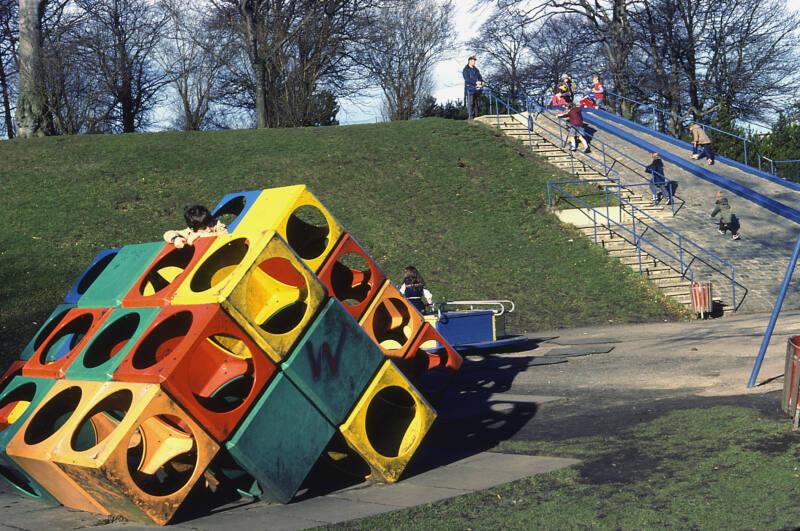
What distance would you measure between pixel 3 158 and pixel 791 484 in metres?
24.7

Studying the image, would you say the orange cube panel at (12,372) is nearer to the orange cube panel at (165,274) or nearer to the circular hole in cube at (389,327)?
the orange cube panel at (165,274)

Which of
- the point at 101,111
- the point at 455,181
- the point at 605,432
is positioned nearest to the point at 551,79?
the point at 101,111

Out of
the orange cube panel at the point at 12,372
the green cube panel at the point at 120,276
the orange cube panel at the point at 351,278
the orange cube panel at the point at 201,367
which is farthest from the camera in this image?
the orange cube panel at the point at 351,278

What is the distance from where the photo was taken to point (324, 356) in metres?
7.84

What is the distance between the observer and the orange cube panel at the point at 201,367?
7086 millimetres

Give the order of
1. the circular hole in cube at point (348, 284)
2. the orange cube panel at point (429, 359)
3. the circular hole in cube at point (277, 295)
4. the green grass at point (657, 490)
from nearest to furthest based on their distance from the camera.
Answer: the green grass at point (657, 490)
the circular hole in cube at point (277, 295)
the orange cube panel at point (429, 359)
the circular hole in cube at point (348, 284)

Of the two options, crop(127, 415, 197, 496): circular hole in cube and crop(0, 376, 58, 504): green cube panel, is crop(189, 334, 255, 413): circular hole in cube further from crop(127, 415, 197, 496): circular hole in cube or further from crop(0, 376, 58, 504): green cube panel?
crop(0, 376, 58, 504): green cube panel

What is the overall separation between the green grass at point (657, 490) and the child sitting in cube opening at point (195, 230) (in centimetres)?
314

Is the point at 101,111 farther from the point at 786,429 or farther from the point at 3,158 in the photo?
the point at 786,429

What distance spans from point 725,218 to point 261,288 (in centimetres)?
1956

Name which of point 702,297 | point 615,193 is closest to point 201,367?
point 702,297

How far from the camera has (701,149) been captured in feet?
104

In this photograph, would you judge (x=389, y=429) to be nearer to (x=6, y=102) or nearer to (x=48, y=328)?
(x=48, y=328)

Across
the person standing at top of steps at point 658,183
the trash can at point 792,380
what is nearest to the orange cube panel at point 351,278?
the trash can at point 792,380
